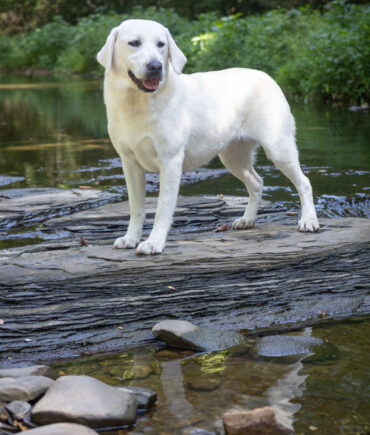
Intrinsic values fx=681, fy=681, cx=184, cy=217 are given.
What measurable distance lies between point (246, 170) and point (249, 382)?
2.26 meters

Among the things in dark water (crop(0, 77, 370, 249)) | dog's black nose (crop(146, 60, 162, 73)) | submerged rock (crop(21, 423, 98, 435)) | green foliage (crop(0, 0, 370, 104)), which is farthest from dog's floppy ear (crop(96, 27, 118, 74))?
green foliage (crop(0, 0, 370, 104))

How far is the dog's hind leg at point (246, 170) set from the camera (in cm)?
537

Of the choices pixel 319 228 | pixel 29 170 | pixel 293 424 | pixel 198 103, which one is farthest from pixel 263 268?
pixel 29 170

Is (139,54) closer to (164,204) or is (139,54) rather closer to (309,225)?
(164,204)

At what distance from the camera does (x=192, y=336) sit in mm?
3961

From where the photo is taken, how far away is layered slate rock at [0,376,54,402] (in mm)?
3246

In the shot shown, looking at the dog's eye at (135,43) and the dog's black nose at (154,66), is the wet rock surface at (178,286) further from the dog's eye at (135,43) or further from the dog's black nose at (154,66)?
the dog's eye at (135,43)

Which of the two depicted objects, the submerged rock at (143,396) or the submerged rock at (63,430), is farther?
the submerged rock at (143,396)

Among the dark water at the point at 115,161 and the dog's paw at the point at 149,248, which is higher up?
the dog's paw at the point at 149,248

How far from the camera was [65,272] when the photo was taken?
13.7 feet

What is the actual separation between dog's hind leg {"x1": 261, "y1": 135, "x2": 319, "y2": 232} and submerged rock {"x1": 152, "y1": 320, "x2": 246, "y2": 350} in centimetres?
131

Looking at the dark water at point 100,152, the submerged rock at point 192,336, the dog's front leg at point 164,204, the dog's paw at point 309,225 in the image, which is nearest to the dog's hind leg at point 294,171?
the dog's paw at point 309,225

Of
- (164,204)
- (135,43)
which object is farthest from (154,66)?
(164,204)

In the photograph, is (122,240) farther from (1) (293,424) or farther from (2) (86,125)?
(2) (86,125)
